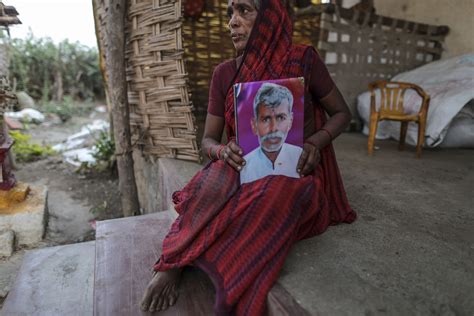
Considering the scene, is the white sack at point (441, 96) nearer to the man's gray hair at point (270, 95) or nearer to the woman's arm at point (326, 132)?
the woman's arm at point (326, 132)

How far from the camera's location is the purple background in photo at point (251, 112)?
1288 mm

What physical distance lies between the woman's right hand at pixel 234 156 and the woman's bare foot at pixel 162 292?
1.57ft

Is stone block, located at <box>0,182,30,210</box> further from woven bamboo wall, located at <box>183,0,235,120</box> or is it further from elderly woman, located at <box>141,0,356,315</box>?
woven bamboo wall, located at <box>183,0,235,120</box>

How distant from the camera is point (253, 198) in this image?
Answer: 1.30 meters

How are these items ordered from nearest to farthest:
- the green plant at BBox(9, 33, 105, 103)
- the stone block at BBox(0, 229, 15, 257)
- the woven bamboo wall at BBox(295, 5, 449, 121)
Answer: the stone block at BBox(0, 229, 15, 257)
the woven bamboo wall at BBox(295, 5, 449, 121)
the green plant at BBox(9, 33, 105, 103)

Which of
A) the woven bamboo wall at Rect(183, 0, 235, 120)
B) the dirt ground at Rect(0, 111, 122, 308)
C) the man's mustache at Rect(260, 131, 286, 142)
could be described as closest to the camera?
the man's mustache at Rect(260, 131, 286, 142)

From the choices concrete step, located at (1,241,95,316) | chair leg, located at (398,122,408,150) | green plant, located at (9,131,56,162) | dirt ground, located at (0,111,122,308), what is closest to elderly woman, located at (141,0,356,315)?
concrete step, located at (1,241,95,316)

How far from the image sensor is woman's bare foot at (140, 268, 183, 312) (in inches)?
50.3

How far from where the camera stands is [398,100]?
349 cm

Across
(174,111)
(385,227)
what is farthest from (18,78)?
A: (385,227)

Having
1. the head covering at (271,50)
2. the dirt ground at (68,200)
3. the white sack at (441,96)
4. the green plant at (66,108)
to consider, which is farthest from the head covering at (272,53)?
the green plant at (66,108)

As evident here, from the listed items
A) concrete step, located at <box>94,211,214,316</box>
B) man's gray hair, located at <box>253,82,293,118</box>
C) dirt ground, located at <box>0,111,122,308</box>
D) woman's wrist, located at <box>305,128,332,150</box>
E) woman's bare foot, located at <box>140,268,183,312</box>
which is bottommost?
dirt ground, located at <box>0,111,122,308</box>

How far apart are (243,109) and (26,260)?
1616 millimetres

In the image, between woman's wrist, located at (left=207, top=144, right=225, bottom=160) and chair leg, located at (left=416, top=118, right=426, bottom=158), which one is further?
chair leg, located at (left=416, top=118, right=426, bottom=158)
